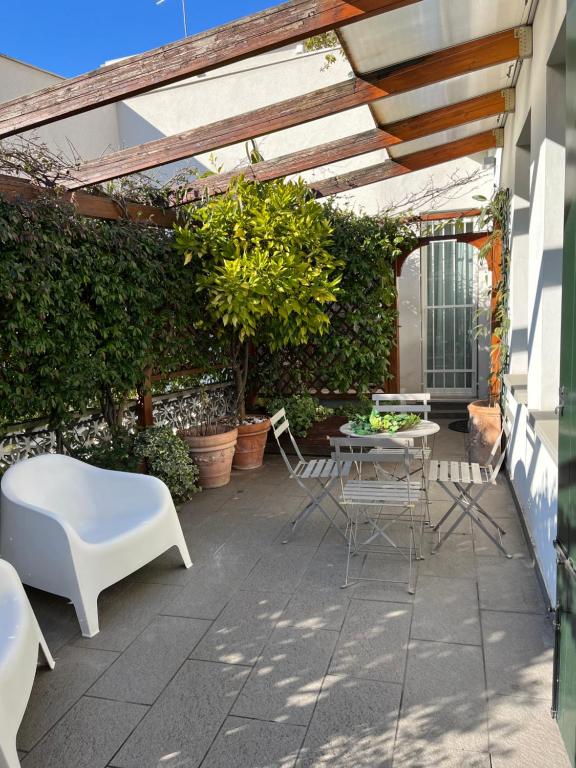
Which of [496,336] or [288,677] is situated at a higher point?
[496,336]

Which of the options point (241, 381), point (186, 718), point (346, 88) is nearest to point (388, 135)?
point (346, 88)

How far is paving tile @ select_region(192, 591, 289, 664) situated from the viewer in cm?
285

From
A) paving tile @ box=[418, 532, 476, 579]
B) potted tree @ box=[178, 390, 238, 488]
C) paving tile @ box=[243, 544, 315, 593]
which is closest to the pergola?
potted tree @ box=[178, 390, 238, 488]

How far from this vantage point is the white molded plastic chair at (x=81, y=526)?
309 centimetres

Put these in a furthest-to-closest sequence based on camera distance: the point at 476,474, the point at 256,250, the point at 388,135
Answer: the point at 256,250 → the point at 388,135 → the point at 476,474

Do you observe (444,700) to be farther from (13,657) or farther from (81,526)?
(81,526)

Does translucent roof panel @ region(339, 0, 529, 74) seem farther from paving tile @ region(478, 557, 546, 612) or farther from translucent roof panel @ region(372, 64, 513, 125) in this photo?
paving tile @ region(478, 557, 546, 612)

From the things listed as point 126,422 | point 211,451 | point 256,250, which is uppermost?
point 256,250

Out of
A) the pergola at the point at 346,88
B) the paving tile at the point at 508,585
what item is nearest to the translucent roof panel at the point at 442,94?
the pergola at the point at 346,88

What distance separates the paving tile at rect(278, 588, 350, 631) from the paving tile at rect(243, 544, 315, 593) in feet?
0.48

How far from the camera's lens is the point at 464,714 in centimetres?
235

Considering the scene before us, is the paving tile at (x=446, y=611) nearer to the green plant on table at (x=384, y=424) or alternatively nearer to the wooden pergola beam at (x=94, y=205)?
the green plant on table at (x=384, y=424)

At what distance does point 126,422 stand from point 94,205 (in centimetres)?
182

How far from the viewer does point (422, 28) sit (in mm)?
3500
